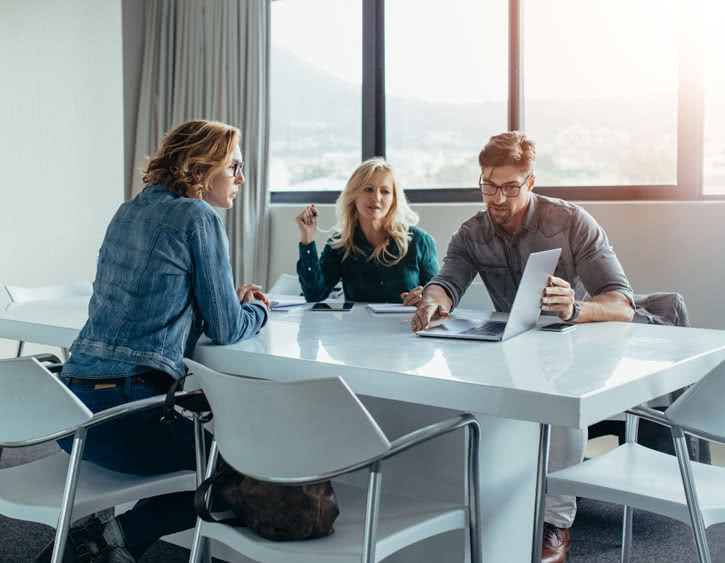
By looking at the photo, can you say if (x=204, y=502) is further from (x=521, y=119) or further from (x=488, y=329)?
(x=521, y=119)

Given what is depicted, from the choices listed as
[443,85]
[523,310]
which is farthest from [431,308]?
[443,85]

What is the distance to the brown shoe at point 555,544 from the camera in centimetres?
233

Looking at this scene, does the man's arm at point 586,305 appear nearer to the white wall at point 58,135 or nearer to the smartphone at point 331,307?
the smartphone at point 331,307

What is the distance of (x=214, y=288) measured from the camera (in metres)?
1.95

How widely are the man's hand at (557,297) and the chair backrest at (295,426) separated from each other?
876 millimetres

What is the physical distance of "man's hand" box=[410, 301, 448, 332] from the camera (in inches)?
83.9

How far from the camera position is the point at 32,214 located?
5.11 m

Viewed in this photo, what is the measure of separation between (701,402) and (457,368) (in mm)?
485

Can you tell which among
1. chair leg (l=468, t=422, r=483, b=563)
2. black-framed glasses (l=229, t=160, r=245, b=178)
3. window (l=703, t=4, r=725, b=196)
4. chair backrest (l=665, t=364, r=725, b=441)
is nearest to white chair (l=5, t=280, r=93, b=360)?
black-framed glasses (l=229, t=160, r=245, b=178)

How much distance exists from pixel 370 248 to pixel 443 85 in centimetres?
164

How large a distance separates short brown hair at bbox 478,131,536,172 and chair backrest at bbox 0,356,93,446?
1.51 m

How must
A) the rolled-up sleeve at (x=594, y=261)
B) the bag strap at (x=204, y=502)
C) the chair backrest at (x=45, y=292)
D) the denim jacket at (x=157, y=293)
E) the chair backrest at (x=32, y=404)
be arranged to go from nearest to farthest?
the bag strap at (x=204, y=502), the chair backrest at (x=32, y=404), the denim jacket at (x=157, y=293), the rolled-up sleeve at (x=594, y=261), the chair backrest at (x=45, y=292)

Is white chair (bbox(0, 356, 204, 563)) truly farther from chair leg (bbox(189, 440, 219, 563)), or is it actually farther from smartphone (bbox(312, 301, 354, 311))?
smartphone (bbox(312, 301, 354, 311))

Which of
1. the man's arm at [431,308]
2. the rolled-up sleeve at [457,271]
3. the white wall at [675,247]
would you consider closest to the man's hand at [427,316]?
the man's arm at [431,308]
